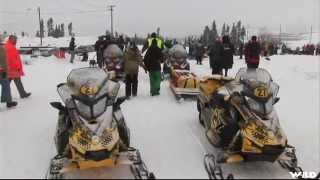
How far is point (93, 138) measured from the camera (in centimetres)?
620

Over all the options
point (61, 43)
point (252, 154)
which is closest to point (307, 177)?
point (252, 154)

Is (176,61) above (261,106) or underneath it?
above

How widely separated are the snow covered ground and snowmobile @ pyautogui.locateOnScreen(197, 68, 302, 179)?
359 mm

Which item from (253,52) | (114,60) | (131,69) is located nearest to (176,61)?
(114,60)

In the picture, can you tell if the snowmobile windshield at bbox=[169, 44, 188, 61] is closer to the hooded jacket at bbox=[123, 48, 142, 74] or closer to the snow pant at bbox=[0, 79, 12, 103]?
the hooded jacket at bbox=[123, 48, 142, 74]

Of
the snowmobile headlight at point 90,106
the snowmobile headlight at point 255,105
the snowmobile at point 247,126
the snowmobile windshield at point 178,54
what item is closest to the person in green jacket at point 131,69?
the snowmobile windshield at point 178,54

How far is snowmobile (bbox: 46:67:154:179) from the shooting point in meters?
6.14

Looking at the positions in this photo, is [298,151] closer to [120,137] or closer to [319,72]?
[120,137]

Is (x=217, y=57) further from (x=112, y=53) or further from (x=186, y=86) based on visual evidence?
(x=112, y=53)

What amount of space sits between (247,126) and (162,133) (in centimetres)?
260

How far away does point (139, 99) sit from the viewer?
1219cm

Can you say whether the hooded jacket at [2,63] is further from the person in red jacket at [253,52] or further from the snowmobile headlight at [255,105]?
the person in red jacket at [253,52]

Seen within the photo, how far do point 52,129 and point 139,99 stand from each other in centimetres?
348

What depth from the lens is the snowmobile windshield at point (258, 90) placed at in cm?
684
